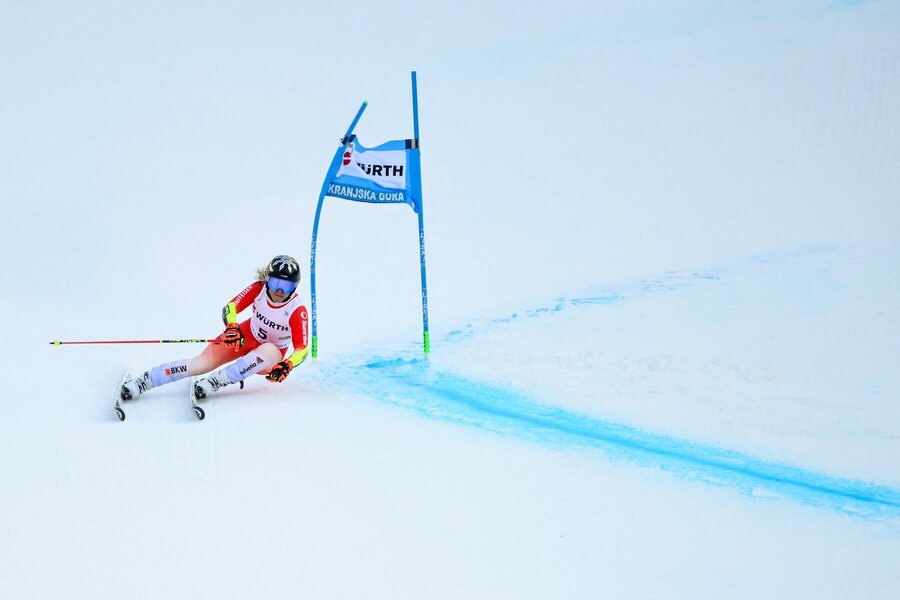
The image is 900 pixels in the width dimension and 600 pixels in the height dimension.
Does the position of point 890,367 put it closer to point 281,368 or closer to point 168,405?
point 281,368

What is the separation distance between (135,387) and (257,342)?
0.82 m

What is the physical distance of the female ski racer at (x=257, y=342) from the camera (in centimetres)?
620

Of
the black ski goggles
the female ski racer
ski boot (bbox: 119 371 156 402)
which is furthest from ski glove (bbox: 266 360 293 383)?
ski boot (bbox: 119 371 156 402)

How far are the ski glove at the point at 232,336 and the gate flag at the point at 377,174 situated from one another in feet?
4.19

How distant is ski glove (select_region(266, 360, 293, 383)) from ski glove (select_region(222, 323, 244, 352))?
319 millimetres

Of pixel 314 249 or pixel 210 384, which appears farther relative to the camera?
pixel 314 249

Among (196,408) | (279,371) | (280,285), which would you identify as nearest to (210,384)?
(196,408)

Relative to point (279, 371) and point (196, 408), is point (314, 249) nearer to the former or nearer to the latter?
point (279, 371)

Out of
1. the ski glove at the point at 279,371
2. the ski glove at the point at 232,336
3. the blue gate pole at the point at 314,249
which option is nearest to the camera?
the ski glove at the point at 279,371

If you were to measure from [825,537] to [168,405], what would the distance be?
150 inches

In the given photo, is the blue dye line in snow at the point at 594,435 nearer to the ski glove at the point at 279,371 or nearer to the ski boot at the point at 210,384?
the ski glove at the point at 279,371

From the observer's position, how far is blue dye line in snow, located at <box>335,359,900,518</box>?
5.17 m

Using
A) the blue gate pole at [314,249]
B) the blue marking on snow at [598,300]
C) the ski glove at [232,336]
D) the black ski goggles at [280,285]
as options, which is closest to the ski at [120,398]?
the ski glove at [232,336]

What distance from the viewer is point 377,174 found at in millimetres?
7164
